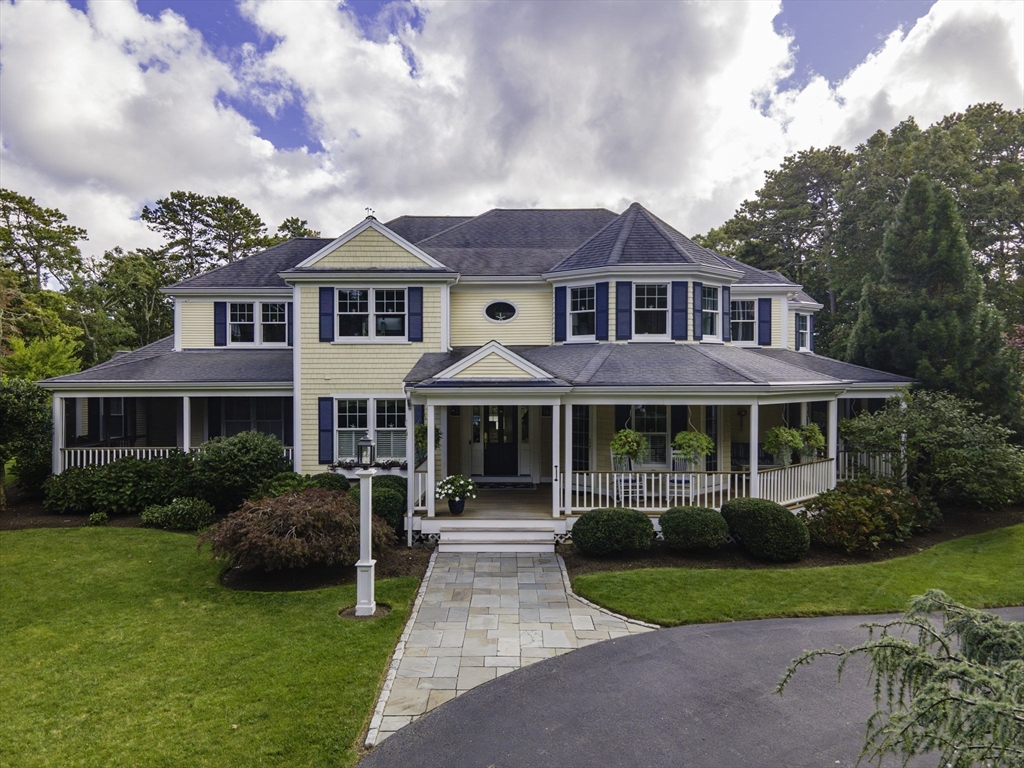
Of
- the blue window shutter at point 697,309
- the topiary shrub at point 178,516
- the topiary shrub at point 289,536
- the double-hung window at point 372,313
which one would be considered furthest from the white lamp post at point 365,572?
the blue window shutter at point 697,309

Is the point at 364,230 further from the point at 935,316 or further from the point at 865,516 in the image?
the point at 935,316

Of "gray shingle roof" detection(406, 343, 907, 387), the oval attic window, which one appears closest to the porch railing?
"gray shingle roof" detection(406, 343, 907, 387)

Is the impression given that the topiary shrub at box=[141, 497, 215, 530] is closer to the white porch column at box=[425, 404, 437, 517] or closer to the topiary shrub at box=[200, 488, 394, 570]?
the topiary shrub at box=[200, 488, 394, 570]

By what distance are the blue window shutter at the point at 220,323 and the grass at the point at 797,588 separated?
45.8ft

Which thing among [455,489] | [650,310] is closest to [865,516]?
[650,310]

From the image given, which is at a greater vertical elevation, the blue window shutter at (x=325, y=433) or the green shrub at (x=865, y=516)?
the blue window shutter at (x=325, y=433)

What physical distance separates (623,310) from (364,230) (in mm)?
7360

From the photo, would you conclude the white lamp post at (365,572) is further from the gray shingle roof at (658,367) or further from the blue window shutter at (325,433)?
the blue window shutter at (325,433)

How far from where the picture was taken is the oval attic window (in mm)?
15492

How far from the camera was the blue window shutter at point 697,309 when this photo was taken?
1417cm

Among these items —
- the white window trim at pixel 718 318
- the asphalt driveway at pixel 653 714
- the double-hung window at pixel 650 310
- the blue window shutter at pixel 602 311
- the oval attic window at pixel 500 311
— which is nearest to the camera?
the asphalt driveway at pixel 653 714

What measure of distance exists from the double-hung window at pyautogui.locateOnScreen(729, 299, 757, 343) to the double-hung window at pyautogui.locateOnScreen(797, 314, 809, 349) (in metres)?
2.83

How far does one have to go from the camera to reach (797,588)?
8797mm

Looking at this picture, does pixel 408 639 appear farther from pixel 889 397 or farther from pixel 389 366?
pixel 889 397
